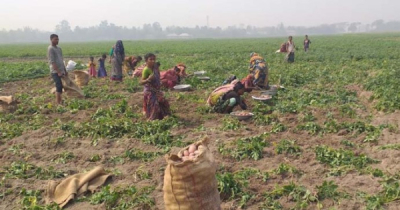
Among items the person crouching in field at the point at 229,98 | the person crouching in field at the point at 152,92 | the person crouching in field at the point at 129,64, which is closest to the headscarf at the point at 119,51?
the person crouching in field at the point at 129,64

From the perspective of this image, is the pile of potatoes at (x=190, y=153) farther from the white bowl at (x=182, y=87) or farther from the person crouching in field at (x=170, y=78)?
the person crouching in field at (x=170, y=78)

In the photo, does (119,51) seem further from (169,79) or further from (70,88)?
(70,88)

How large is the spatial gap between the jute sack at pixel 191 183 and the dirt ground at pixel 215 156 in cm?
88

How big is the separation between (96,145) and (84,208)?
2.43m

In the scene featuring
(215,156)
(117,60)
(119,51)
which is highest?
(119,51)

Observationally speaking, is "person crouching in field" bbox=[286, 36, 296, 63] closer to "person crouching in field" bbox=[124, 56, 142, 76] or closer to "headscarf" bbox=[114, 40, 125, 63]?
"person crouching in field" bbox=[124, 56, 142, 76]

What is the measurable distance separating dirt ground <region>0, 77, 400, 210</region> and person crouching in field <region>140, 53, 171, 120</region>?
0.55 m

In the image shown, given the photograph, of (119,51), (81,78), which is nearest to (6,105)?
(81,78)

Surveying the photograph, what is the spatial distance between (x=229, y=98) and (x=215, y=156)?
287cm

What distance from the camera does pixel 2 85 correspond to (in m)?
14.5

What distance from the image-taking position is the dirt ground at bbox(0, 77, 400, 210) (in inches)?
193

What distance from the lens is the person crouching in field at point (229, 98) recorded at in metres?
8.78

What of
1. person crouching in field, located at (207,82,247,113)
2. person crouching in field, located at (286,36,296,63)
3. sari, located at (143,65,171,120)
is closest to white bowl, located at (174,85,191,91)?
person crouching in field, located at (207,82,247,113)

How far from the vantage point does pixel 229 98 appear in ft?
29.0
